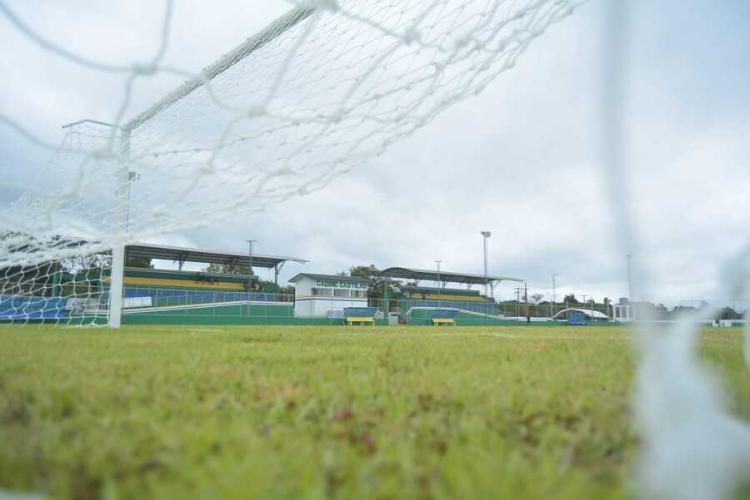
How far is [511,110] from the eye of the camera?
14.0 ft

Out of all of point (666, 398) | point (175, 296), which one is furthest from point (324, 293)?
point (666, 398)

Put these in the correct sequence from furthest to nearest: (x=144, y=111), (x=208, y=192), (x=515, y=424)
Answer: (x=144, y=111) → (x=208, y=192) → (x=515, y=424)

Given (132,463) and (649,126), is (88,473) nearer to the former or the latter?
(132,463)

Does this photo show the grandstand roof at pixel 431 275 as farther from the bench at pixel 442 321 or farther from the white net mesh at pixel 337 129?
the white net mesh at pixel 337 129

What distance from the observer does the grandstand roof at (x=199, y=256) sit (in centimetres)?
3006

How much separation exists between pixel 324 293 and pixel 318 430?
1278 inches

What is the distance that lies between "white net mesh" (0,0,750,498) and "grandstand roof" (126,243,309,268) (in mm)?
24524

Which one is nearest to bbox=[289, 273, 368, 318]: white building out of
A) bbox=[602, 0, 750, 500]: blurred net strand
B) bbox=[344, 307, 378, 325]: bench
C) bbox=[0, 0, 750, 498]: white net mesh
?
bbox=[344, 307, 378, 325]: bench

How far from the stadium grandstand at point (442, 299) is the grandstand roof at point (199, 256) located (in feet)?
30.6

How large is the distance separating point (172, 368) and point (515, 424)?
1.83 meters

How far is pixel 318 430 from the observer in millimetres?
1488

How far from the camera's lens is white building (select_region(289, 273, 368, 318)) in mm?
30609

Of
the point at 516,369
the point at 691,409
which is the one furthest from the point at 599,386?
the point at 691,409

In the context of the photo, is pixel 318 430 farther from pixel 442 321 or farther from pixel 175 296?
pixel 442 321
